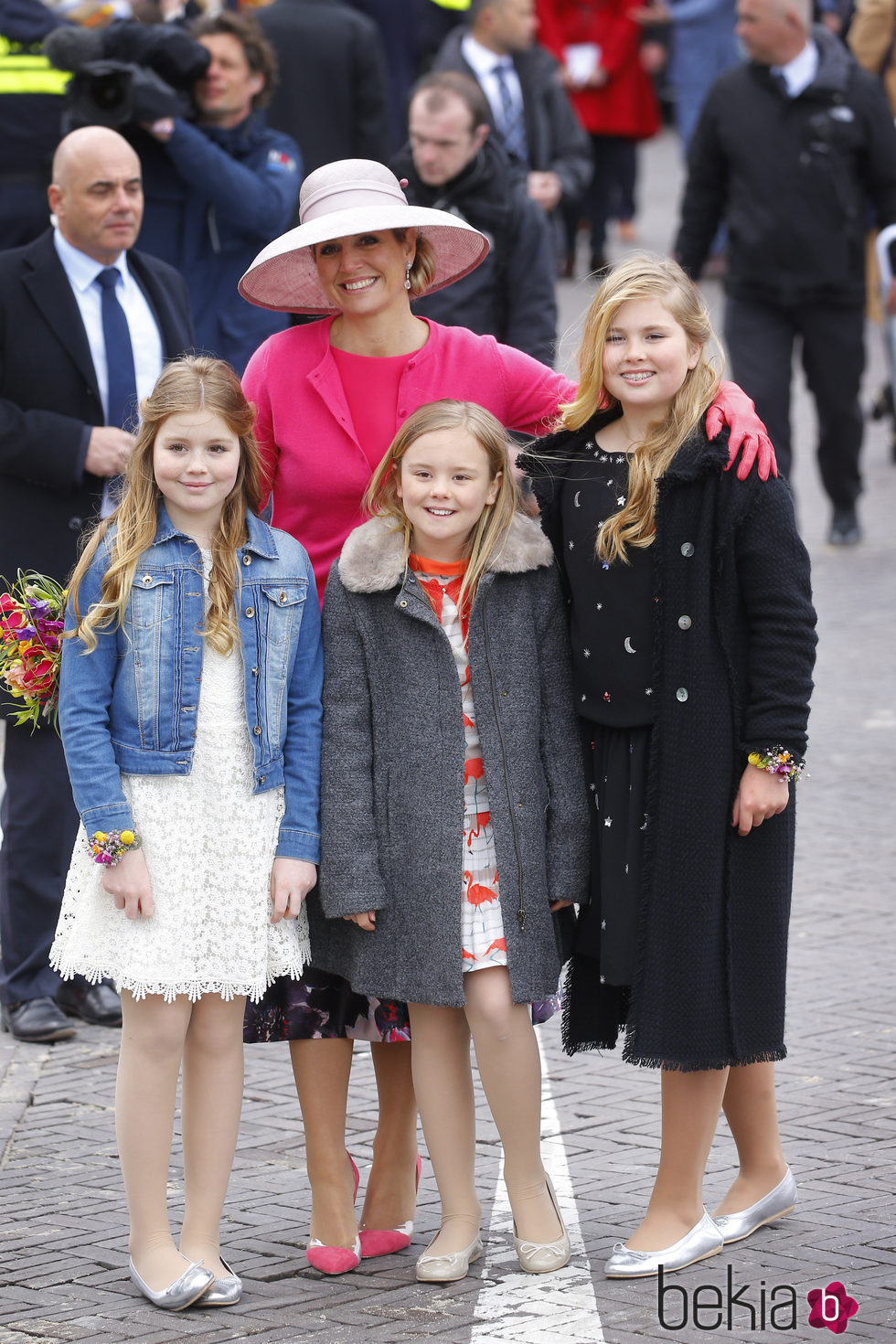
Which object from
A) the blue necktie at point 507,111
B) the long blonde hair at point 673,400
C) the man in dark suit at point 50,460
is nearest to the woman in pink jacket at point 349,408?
the long blonde hair at point 673,400

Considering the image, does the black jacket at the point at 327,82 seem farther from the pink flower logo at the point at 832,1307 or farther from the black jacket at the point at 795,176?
the pink flower logo at the point at 832,1307

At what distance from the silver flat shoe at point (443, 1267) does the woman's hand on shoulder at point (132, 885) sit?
87cm

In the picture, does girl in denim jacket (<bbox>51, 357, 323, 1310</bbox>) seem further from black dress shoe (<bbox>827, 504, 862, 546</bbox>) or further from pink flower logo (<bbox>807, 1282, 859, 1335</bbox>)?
black dress shoe (<bbox>827, 504, 862, 546</bbox>)

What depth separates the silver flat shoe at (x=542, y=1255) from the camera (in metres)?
3.95

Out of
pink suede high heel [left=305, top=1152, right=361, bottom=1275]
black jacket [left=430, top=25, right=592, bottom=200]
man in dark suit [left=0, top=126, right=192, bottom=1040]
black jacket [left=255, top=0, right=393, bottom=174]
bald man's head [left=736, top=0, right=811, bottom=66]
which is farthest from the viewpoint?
black jacket [left=430, top=25, right=592, bottom=200]

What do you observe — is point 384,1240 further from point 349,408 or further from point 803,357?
point 803,357

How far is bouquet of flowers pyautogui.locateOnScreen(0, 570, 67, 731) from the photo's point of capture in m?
4.04


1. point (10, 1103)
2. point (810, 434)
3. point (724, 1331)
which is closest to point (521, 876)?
point (724, 1331)

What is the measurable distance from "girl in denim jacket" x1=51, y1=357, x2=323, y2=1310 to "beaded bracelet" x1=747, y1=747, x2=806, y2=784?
831 millimetres

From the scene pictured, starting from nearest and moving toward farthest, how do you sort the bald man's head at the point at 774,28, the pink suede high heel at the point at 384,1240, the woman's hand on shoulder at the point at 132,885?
the woman's hand on shoulder at the point at 132,885
the pink suede high heel at the point at 384,1240
the bald man's head at the point at 774,28

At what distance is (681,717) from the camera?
3.86 m

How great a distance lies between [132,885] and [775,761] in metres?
1.21

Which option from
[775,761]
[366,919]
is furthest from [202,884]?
[775,761]

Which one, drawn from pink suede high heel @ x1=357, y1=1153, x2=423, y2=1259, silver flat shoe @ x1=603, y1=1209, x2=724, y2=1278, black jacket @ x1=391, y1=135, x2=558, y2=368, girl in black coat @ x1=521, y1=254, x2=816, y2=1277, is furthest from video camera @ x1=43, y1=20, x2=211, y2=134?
silver flat shoe @ x1=603, y1=1209, x2=724, y2=1278
